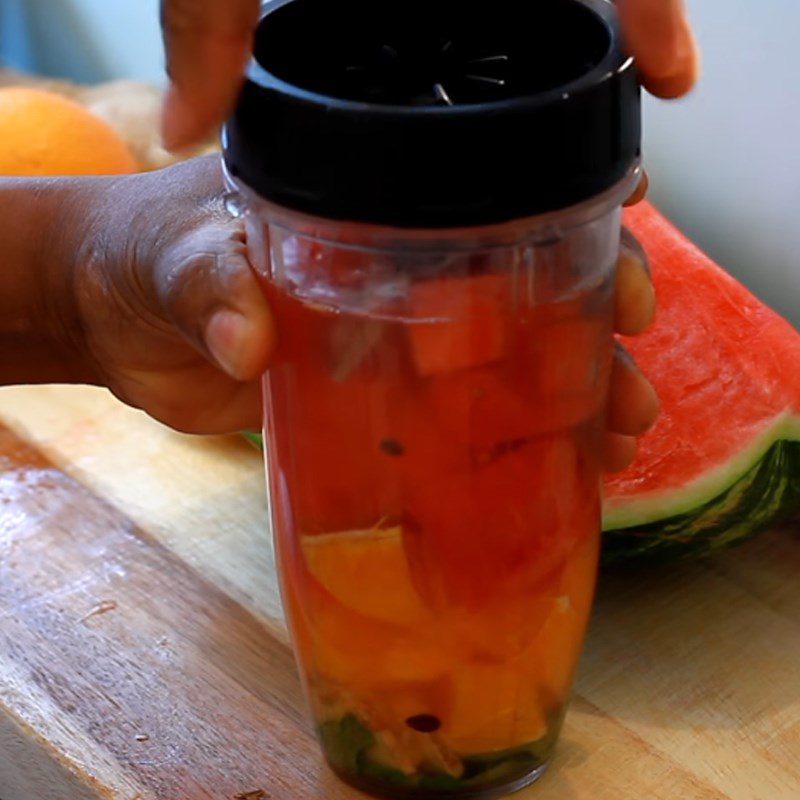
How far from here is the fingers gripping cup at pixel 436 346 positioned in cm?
52

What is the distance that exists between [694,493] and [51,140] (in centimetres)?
62

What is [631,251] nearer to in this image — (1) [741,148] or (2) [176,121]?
(2) [176,121]

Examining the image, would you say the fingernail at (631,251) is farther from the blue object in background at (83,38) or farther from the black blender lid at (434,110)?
the blue object in background at (83,38)

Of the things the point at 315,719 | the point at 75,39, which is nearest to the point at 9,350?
the point at 315,719

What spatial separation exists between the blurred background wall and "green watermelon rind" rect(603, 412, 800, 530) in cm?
19

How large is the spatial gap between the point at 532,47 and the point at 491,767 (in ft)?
1.14

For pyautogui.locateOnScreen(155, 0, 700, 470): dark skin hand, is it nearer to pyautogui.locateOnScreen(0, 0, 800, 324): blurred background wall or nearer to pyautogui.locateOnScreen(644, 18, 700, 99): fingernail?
pyautogui.locateOnScreen(644, 18, 700, 99): fingernail

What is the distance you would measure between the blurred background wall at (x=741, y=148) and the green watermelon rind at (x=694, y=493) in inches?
7.4

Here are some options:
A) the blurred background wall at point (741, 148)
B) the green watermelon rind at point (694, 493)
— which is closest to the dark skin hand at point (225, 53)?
the green watermelon rind at point (694, 493)

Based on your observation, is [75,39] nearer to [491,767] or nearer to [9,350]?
[9,350]

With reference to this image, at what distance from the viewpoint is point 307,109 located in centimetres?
51

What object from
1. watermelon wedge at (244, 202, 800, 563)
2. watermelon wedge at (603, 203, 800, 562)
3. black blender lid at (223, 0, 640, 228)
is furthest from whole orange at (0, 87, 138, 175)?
black blender lid at (223, 0, 640, 228)

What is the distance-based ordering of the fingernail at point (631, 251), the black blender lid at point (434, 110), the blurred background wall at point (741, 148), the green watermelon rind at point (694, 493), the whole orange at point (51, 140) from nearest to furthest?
the black blender lid at point (434, 110) < the fingernail at point (631, 251) < the green watermelon rind at point (694, 493) < the blurred background wall at point (741, 148) < the whole orange at point (51, 140)

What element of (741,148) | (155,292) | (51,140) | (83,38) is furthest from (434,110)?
(83,38)
